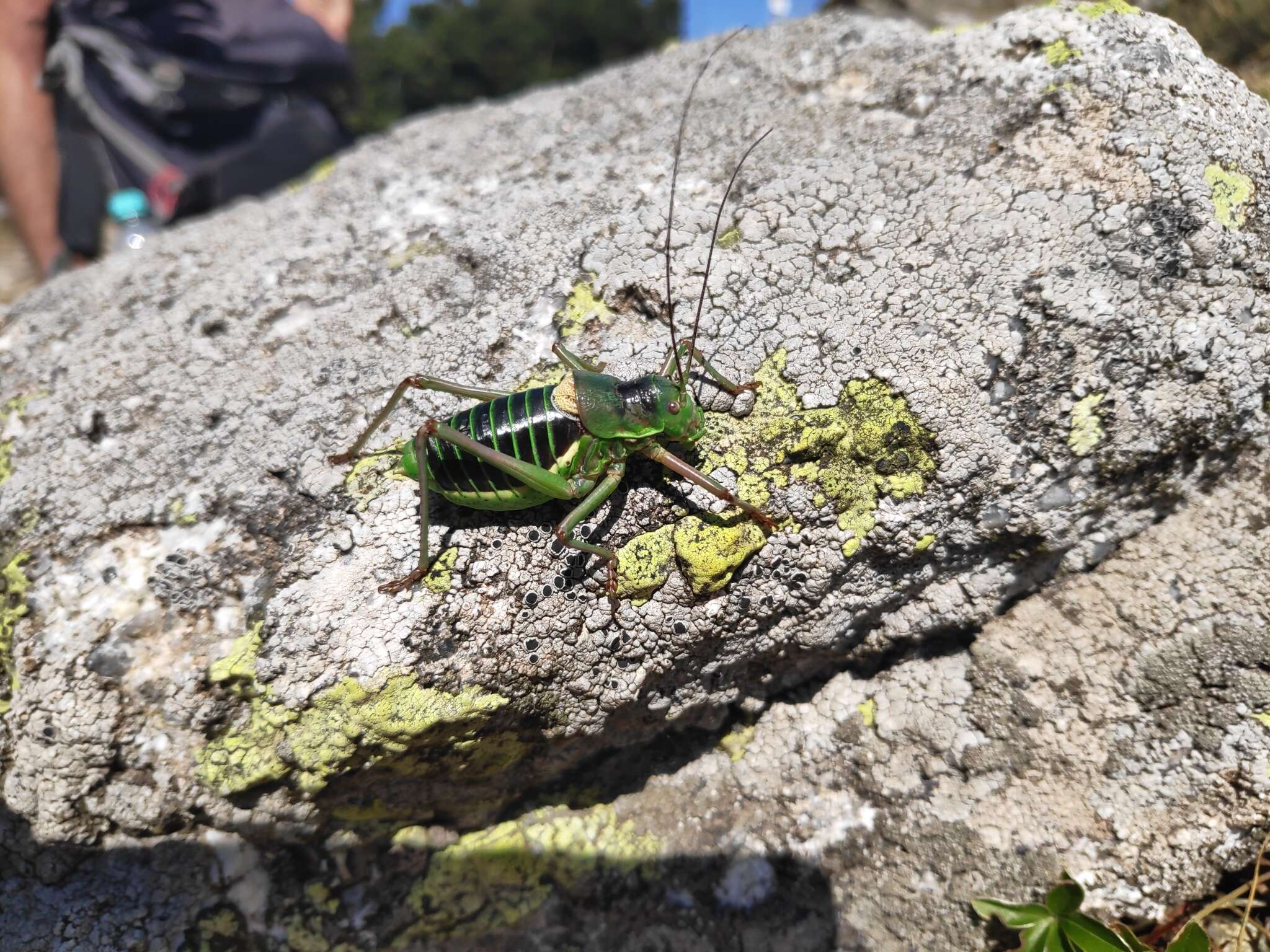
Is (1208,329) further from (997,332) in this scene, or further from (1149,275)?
(997,332)

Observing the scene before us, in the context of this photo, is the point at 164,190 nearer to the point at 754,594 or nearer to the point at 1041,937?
the point at 754,594

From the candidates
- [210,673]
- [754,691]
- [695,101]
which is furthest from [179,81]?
[754,691]

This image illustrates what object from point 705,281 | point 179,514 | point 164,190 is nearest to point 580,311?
point 705,281

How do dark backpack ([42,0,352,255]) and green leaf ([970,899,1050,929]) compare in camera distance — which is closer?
green leaf ([970,899,1050,929])

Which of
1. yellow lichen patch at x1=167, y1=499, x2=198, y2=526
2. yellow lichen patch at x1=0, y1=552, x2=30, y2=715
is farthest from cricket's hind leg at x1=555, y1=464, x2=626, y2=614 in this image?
yellow lichen patch at x1=0, y1=552, x2=30, y2=715

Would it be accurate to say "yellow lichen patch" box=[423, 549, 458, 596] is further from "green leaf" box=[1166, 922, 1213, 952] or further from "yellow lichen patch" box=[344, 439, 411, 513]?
"green leaf" box=[1166, 922, 1213, 952]

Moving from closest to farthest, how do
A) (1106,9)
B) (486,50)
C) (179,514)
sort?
(179,514)
(1106,9)
(486,50)
